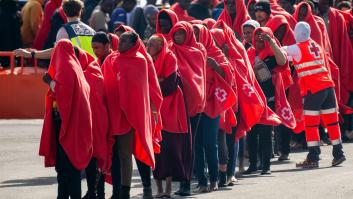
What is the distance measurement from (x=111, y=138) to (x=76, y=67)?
0.97m

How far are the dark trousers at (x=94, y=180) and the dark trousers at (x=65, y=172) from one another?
514 mm

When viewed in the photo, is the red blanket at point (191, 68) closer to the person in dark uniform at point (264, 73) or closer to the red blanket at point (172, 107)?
the red blanket at point (172, 107)

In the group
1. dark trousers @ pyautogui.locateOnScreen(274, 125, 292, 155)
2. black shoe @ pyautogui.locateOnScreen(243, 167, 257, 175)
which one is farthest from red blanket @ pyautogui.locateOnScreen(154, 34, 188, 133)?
dark trousers @ pyautogui.locateOnScreen(274, 125, 292, 155)

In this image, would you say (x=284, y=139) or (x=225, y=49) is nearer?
(x=225, y=49)

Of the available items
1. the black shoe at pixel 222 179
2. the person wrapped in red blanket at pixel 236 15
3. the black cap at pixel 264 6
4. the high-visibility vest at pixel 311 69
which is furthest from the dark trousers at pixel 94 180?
the person wrapped in red blanket at pixel 236 15

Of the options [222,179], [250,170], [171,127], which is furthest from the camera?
[250,170]

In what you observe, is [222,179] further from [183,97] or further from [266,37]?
[266,37]

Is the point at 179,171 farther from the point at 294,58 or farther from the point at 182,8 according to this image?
the point at 182,8

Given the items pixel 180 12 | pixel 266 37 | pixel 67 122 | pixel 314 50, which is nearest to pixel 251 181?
pixel 266 37

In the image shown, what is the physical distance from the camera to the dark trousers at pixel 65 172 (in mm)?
13672

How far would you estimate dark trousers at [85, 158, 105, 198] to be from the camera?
1426cm

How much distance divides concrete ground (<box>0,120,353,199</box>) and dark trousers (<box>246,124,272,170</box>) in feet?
0.67

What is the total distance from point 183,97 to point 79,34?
6.06 ft

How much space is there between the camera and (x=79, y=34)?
16734 mm
